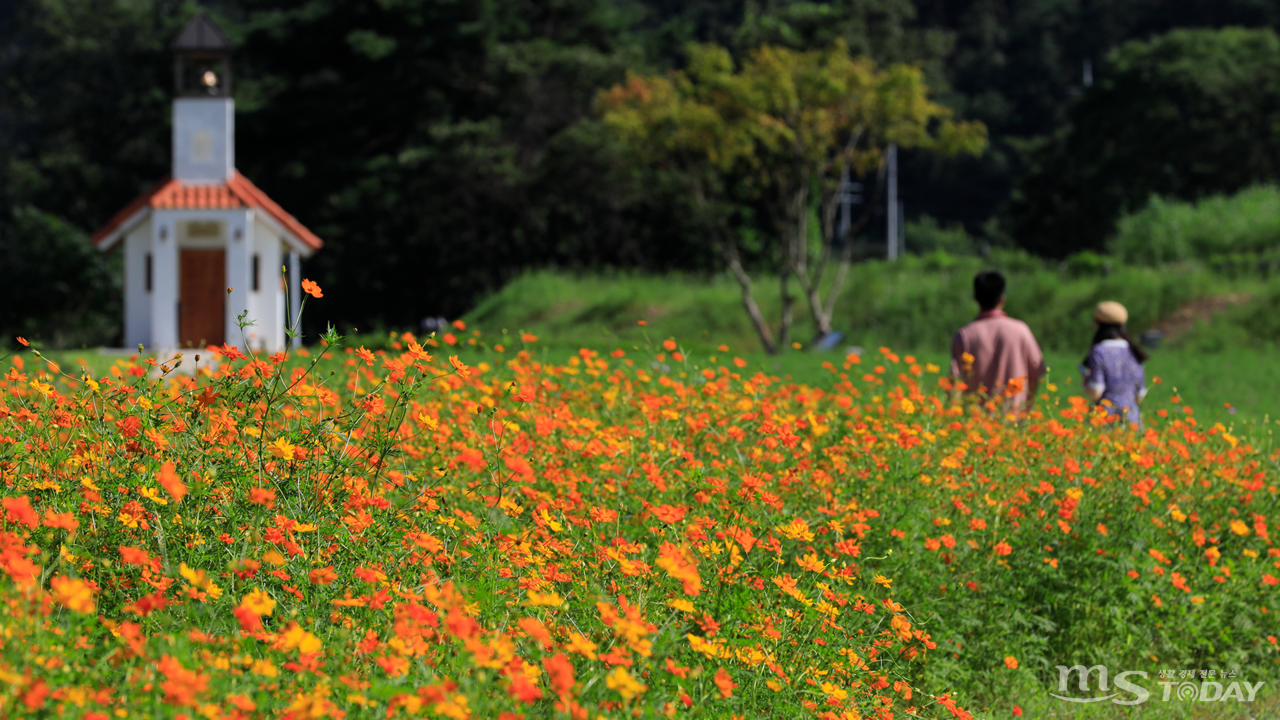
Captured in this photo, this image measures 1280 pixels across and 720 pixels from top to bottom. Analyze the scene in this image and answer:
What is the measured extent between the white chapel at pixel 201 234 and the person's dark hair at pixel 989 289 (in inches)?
524

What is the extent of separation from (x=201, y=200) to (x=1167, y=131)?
1134 inches

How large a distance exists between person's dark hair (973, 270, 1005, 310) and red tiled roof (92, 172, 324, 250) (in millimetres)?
13191

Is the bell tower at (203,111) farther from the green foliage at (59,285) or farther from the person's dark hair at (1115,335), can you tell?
the person's dark hair at (1115,335)

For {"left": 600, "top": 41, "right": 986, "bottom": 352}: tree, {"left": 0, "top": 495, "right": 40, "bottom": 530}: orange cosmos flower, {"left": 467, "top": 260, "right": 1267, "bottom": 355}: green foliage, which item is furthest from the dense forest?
{"left": 0, "top": 495, "right": 40, "bottom": 530}: orange cosmos flower

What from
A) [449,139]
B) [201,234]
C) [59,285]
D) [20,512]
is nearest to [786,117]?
[201,234]

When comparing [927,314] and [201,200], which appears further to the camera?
[927,314]

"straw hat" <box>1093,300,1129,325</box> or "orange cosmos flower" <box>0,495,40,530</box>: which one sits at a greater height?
"straw hat" <box>1093,300,1129,325</box>

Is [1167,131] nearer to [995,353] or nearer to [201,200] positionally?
[201,200]

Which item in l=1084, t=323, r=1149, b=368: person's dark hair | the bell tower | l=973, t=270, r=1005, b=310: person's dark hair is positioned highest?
the bell tower

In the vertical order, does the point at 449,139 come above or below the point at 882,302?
above

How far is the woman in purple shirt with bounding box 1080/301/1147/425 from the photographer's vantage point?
5926mm

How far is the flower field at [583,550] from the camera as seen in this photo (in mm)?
2209

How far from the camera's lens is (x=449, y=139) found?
27344 millimetres

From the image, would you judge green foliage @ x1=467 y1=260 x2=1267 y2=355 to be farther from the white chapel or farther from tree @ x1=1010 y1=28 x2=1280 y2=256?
tree @ x1=1010 y1=28 x2=1280 y2=256
